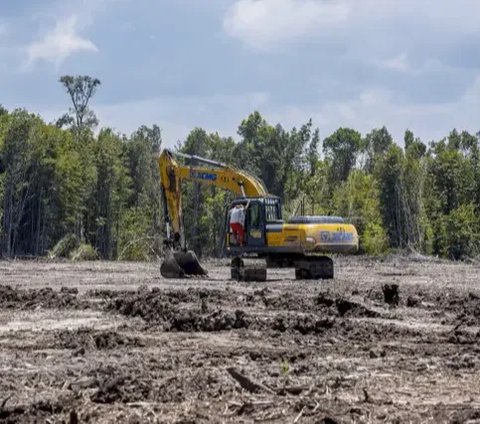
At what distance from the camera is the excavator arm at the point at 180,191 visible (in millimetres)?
26141

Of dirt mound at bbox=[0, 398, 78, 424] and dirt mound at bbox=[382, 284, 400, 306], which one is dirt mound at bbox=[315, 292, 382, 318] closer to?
dirt mound at bbox=[382, 284, 400, 306]

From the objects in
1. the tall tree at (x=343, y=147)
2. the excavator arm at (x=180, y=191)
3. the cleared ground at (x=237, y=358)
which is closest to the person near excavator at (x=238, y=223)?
the excavator arm at (x=180, y=191)

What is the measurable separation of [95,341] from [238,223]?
13801 mm

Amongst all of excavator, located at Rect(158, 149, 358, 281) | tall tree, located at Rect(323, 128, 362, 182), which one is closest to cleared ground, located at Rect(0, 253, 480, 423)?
excavator, located at Rect(158, 149, 358, 281)

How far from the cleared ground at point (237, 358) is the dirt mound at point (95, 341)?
1.0 inches

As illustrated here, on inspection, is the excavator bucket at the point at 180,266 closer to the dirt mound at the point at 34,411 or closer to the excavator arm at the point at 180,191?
the excavator arm at the point at 180,191

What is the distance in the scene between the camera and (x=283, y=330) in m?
13.1

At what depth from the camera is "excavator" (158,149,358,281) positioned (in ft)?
80.0

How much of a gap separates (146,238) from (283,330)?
145ft

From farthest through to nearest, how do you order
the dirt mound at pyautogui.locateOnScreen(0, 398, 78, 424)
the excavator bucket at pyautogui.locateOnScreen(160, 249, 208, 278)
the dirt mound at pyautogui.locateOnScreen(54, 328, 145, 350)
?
the excavator bucket at pyautogui.locateOnScreen(160, 249, 208, 278) < the dirt mound at pyautogui.locateOnScreen(54, 328, 145, 350) < the dirt mound at pyautogui.locateOnScreen(0, 398, 78, 424)

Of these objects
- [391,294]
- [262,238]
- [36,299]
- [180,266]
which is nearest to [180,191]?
[180,266]

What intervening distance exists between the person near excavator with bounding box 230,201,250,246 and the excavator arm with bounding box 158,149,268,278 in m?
1.30

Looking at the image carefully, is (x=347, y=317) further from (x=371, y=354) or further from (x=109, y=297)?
(x=109, y=297)

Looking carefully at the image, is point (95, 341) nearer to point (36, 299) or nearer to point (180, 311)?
point (180, 311)
